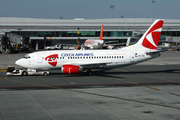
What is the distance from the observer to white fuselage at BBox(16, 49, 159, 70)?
3603 centimetres

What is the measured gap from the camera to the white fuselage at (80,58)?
36031 mm

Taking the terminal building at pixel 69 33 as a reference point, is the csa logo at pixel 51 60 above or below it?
below

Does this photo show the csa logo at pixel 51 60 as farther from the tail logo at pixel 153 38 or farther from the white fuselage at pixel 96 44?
the white fuselage at pixel 96 44

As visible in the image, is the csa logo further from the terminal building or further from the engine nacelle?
the terminal building

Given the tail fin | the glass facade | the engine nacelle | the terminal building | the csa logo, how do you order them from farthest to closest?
the glass facade < the terminal building < the tail fin < the csa logo < the engine nacelle

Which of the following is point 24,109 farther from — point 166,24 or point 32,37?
point 166,24

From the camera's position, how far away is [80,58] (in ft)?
120

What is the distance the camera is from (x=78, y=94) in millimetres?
23828

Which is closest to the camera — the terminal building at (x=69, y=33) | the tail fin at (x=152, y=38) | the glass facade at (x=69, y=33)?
the tail fin at (x=152, y=38)

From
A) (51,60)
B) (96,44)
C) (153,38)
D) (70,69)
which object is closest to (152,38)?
(153,38)

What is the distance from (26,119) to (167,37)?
4689 inches

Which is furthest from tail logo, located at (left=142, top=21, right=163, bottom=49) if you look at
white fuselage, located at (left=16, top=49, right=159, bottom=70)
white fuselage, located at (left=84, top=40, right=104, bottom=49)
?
white fuselage, located at (left=84, top=40, right=104, bottom=49)

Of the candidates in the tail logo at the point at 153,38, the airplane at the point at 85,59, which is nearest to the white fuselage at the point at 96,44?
the tail logo at the point at 153,38

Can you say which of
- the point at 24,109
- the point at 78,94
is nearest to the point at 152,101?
the point at 78,94
